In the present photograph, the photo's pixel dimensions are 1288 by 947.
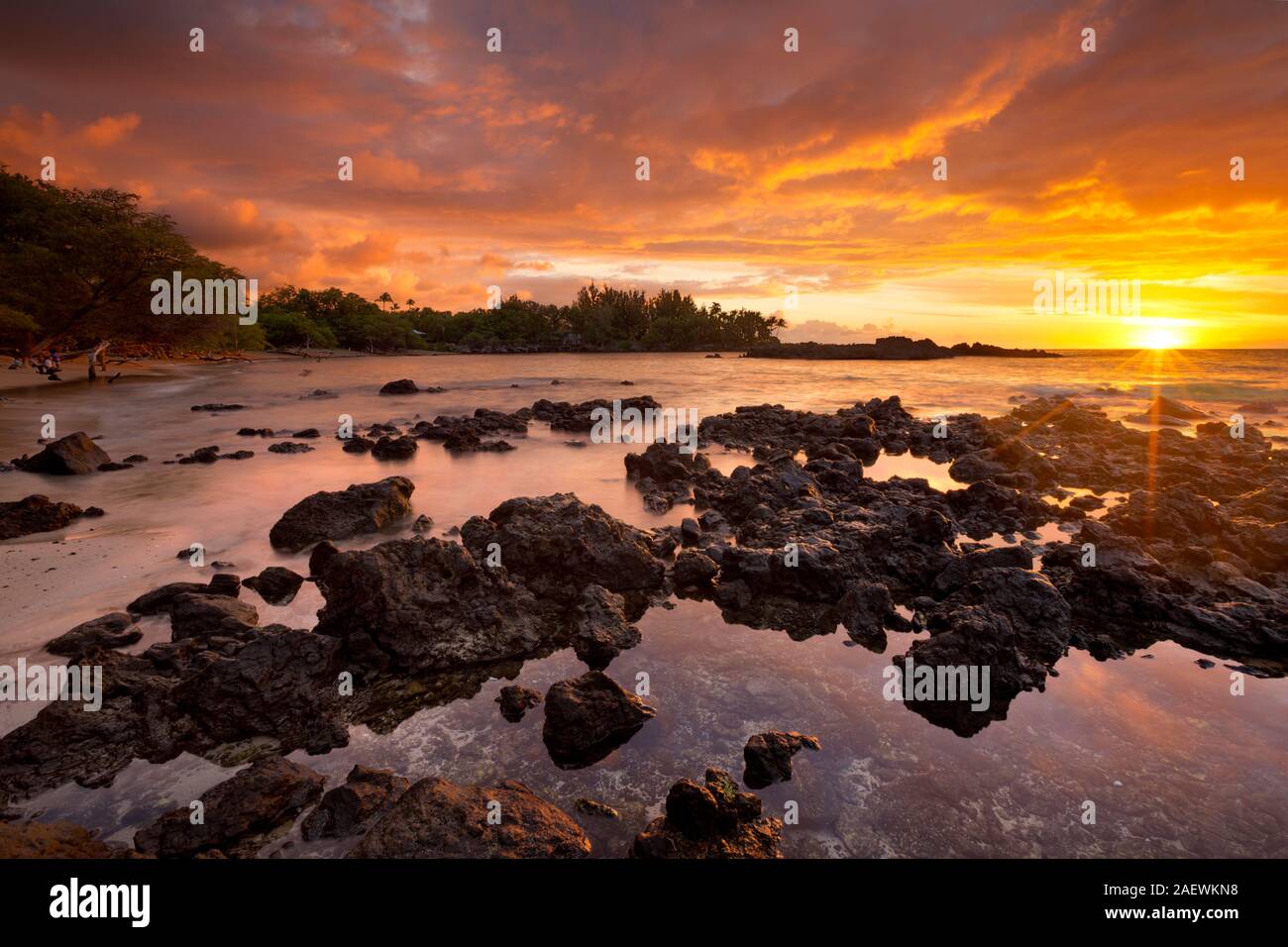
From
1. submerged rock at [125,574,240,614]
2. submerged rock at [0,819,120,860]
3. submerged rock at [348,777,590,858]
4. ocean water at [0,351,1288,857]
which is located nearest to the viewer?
submerged rock at [0,819,120,860]

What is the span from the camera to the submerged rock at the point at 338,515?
10211 millimetres

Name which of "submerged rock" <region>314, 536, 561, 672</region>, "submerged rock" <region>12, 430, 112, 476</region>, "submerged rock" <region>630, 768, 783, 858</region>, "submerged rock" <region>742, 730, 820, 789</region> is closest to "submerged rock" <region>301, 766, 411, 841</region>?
"submerged rock" <region>314, 536, 561, 672</region>

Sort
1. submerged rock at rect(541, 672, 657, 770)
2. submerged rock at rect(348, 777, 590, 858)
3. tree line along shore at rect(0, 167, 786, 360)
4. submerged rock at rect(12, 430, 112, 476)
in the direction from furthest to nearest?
1. tree line along shore at rect(0, 167, 786, 360)
2. submerged rock at rect(12, 430, 112, 476)
3. submerged rock at rect(541, 672, 657, 770)
4. submerged rock at rect(348, 777, 590, 858)

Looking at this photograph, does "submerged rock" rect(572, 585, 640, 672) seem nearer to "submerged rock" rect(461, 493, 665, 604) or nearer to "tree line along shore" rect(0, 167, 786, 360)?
"submerged rock" rect(461, 493, 665, 604)

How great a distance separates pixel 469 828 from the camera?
12.9 feet

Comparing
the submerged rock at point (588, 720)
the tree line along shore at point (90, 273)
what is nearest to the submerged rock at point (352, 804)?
the submerged rock at point (588, 720)

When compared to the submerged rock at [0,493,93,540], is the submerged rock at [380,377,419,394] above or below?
above

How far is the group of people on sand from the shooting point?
41344 millimetres

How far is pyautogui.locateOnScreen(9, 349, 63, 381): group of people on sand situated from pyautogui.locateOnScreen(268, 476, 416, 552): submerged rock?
48870 millimetres

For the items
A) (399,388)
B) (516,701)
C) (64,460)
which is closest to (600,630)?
(516,701)

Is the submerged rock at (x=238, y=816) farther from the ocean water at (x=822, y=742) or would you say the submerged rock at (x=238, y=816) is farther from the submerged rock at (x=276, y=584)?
the submerged rock at (x=276, y=584)

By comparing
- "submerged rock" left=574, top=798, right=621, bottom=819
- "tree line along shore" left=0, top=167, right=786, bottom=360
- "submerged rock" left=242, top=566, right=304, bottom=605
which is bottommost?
"submerged rock" left=574, top=798, right=621, bottom=819

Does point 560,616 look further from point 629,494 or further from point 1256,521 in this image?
point 1256,521
